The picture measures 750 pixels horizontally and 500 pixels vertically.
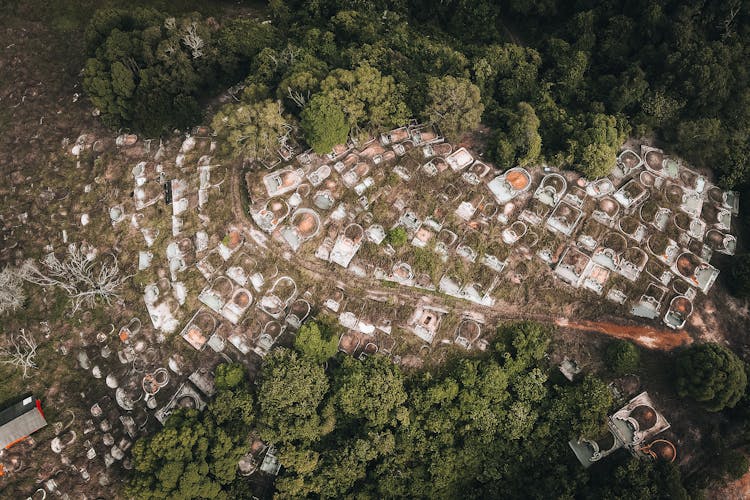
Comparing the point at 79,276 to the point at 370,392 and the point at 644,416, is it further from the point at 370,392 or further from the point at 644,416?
the point at 644,416

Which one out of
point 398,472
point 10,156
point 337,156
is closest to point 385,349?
point 398,472

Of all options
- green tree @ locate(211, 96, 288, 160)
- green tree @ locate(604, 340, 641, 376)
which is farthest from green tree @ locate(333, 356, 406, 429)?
green tree @ locate(211, 96, 288, 160)

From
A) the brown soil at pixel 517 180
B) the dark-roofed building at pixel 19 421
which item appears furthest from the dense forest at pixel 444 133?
the dark-roofed building at pixel 19 421

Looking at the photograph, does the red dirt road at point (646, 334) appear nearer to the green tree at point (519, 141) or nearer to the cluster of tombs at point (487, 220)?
the cluster of tombs at point (487, 220)

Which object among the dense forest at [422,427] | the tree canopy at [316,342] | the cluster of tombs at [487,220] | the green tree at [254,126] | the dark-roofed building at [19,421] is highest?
the green tree at [254,126]

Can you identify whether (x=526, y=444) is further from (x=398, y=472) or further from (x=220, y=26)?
(x=220, y=26)

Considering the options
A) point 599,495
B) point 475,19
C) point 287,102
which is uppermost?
point 475,19

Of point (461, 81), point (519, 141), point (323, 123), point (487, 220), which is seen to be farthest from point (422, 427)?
point (461, 81)
